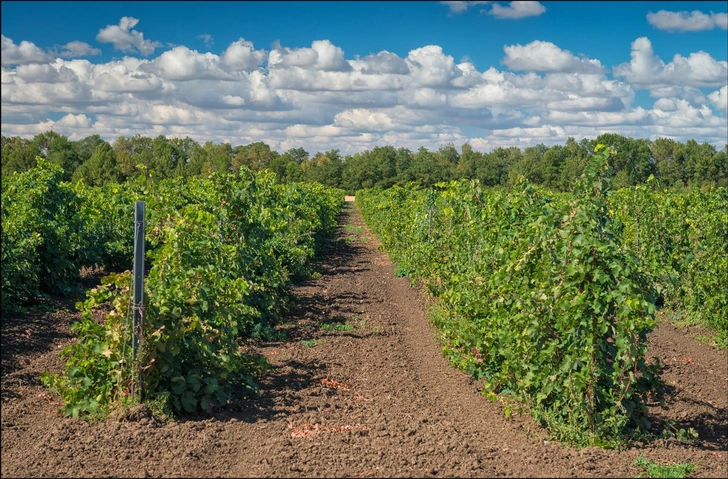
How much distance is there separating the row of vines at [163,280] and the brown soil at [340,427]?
1.07ft

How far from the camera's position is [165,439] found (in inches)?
211

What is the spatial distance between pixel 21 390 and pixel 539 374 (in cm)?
480

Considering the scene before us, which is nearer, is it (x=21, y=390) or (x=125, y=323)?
(x=125, y=323)

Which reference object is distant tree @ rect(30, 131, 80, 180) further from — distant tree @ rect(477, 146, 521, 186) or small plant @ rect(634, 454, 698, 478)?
small plant @ rect(634, 454, 698, 478)

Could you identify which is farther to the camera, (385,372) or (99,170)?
(99,170)

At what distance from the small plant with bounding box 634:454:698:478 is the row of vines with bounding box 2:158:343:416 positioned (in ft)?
11.1

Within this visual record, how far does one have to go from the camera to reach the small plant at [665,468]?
16.4 feet

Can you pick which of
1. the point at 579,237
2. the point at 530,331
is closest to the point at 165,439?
the point at 530,331

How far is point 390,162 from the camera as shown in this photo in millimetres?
106000

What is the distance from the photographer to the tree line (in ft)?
199

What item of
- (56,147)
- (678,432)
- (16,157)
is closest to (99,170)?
(16,157)

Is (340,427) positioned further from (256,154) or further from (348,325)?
(256,154)

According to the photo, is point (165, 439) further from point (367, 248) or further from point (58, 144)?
point (58, 144)

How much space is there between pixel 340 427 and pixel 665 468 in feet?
8.24
